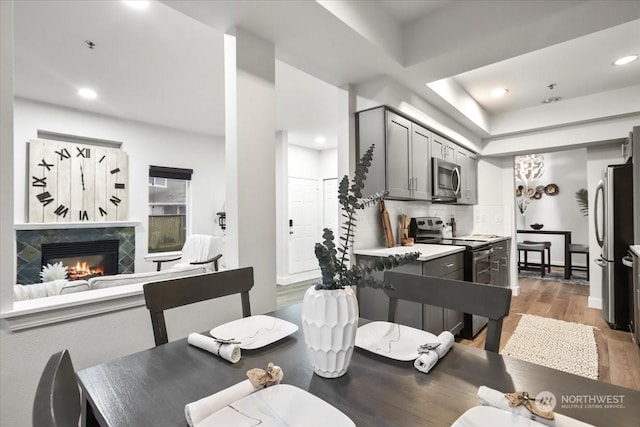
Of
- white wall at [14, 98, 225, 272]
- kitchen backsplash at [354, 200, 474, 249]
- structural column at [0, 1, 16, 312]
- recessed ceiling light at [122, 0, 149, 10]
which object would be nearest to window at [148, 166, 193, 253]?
white wall at [14, 98, 225, 272]

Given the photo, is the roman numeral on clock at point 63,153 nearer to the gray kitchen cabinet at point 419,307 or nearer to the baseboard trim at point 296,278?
the baseboard trim at point 296,278

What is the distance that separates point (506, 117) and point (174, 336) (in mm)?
4689

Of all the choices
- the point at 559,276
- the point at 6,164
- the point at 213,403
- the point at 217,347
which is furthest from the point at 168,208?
the point at 559,276

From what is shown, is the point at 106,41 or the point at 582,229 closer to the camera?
the point at 106,41

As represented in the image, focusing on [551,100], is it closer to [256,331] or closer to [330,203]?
[330,203]

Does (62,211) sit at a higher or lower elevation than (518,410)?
higher

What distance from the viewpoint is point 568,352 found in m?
2.78

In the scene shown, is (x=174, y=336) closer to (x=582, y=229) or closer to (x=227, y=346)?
(x=227, y=346)

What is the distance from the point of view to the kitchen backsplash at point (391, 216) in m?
2.81

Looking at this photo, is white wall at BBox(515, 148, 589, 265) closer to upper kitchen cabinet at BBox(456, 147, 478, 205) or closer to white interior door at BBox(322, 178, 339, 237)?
upper kitchen cabinet at BBox(456, 147, 478, 205)

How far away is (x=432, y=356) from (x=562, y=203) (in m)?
7.89

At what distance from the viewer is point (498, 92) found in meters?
3.58

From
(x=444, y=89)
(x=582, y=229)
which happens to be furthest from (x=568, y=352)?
(x=582, y=229)

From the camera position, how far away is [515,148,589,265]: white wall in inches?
263
